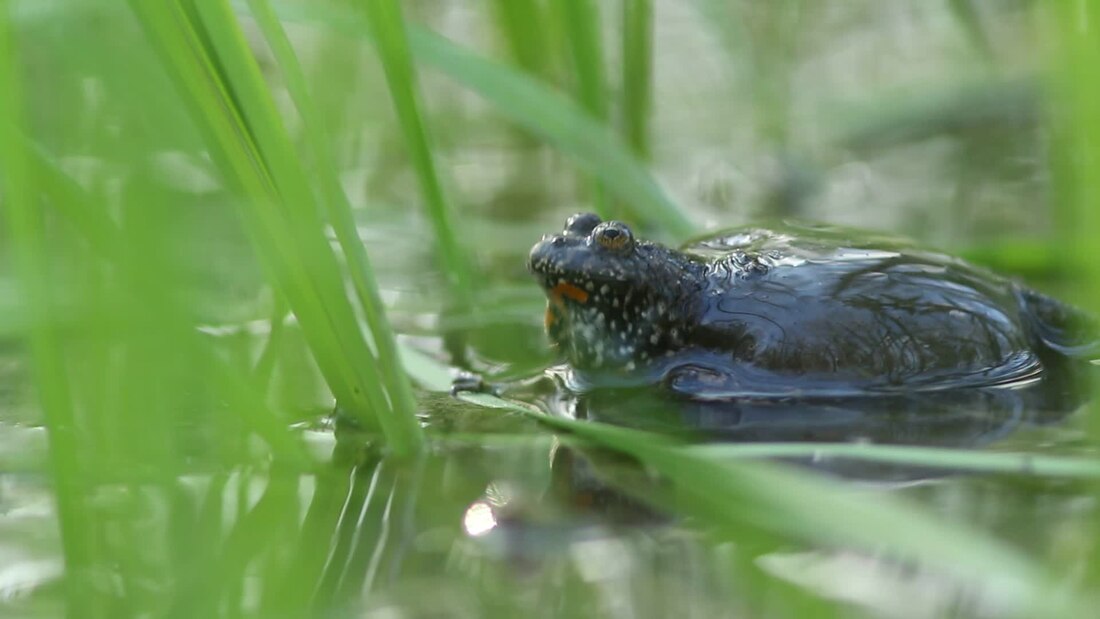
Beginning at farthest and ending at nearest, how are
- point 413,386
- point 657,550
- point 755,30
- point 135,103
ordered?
1. point 755,30
2. point 413,386
3. point 657,550
4. point 135,103

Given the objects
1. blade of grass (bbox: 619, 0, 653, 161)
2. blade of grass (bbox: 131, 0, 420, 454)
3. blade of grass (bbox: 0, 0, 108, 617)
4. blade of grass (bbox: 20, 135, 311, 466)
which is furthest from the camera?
blade of grass (bbox: 619, 0, 653, 161)

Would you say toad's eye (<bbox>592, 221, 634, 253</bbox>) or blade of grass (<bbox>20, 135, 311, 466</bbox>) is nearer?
blade of grass (<bbox>20, 135, 311, 466</bbox>)

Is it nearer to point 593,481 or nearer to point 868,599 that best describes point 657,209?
point 593,481

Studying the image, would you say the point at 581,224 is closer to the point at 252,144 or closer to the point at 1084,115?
the point at 252,144

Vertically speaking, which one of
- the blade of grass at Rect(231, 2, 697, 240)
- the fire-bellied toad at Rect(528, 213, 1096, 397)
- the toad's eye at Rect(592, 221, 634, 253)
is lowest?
the fire-bellied toad at Rect(528, 213, 1096, 397)

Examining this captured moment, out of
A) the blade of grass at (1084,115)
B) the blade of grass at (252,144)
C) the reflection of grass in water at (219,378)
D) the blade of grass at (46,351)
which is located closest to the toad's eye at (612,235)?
the reflection of grass in water at (219,378)

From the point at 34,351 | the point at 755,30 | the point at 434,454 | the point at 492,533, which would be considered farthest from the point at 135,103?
the point at 755,30

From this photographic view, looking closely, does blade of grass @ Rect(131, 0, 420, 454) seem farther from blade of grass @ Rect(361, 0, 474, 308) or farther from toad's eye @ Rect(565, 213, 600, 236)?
toad's eye @ Rect(565, 213, 600, 236)

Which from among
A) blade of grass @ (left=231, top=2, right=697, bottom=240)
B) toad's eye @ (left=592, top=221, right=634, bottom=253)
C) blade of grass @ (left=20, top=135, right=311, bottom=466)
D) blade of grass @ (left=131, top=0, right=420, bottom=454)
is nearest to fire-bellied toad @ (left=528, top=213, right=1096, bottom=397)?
toad's eye @ (left=592, top=221, right=634, bottom=253)
